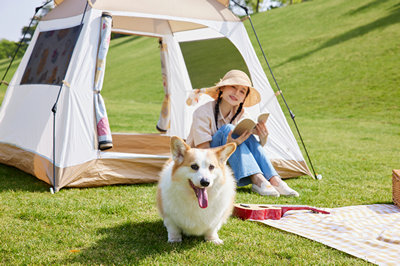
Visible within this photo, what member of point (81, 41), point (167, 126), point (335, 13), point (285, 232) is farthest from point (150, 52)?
point (285, 232)

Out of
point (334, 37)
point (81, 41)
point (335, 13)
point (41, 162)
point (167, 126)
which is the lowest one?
point (41, 162)

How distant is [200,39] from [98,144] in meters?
2.51

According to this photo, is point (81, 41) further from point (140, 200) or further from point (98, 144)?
point (140, 200)

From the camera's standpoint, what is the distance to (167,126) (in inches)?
→ 245

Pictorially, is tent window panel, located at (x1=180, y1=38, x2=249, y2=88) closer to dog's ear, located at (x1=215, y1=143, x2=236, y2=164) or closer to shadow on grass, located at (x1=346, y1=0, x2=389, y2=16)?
dog's ear, located at (x1=215, y1=143, x2=236, y2=164)

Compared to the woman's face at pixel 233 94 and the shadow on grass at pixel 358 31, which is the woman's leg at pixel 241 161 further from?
the shadow on grass at pixel 358 31

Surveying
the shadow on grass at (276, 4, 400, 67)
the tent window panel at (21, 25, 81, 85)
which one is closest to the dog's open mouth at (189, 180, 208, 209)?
the tent window panel at (21, 25, 81, 85)

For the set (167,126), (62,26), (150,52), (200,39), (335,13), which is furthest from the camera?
(150,52)

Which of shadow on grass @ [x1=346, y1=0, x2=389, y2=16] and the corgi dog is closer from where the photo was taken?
the corgi dog

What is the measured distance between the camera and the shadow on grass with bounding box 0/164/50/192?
368 centimetres

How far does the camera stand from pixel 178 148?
7.54 ft

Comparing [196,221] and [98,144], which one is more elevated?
[98,144]

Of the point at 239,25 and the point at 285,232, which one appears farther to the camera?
the point at 239,25

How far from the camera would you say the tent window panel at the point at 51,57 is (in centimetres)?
395
